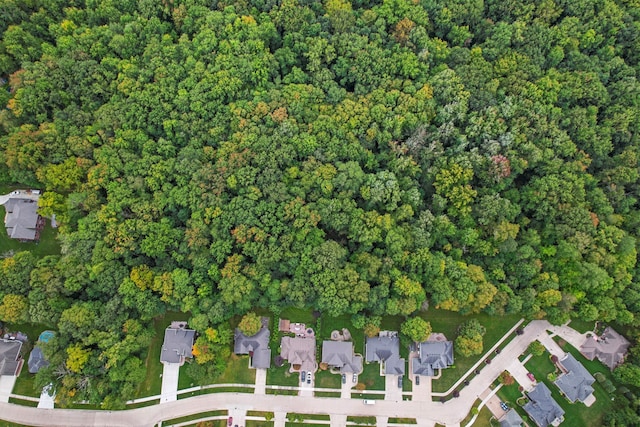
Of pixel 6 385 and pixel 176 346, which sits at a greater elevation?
pixel 176 346

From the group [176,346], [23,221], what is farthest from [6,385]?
[176,346]

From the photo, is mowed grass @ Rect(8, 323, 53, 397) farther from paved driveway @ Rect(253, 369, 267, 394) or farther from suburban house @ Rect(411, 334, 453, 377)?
suburban house @ Rect(411, 334, 453, 377)

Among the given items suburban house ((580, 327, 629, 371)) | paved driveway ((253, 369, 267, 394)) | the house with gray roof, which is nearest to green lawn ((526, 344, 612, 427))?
suburban house ((580, 327, 629, 371))

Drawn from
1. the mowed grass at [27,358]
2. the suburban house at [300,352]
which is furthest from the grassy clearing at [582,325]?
the mowed grass at [27,358]

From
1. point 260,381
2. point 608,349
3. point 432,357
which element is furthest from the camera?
point 260,381

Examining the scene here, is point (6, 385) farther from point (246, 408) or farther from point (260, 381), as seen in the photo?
point (260, 381)

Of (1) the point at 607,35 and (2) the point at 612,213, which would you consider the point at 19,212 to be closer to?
(2) the point at 612,213

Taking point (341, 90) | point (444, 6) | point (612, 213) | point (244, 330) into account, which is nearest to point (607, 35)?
point (444, 6)
